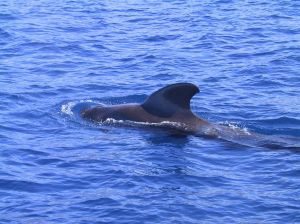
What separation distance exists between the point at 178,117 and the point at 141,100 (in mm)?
3294

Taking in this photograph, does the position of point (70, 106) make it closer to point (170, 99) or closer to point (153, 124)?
point (153, 124)

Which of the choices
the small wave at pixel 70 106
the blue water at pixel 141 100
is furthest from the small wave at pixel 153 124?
the small wave at pixel 70 106

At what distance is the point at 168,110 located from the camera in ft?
59.5

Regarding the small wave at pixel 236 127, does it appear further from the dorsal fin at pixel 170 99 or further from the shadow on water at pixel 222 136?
the dorsal fin at pixel 170 99

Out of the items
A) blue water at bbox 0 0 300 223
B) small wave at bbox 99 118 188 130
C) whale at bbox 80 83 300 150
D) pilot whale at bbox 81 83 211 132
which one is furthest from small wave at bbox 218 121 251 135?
small wave at bbox 99 118 188 130

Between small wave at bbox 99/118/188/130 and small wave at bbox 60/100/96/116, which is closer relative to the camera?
small wave at bbox 99/118/188/130

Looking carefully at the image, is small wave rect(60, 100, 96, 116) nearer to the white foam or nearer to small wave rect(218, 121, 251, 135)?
the white foam

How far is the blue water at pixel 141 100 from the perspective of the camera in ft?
45.0

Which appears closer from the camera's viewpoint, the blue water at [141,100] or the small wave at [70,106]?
the blue water at [141,100]

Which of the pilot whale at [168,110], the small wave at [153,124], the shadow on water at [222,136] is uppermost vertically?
the pilot whale at [168,110]

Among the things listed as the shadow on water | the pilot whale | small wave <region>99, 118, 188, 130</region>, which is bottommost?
the shadow on water

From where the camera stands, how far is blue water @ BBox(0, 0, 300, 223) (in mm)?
13711

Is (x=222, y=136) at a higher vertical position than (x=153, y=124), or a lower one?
lower

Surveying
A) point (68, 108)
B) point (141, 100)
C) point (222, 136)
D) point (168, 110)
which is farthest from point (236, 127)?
point (68, 108)
